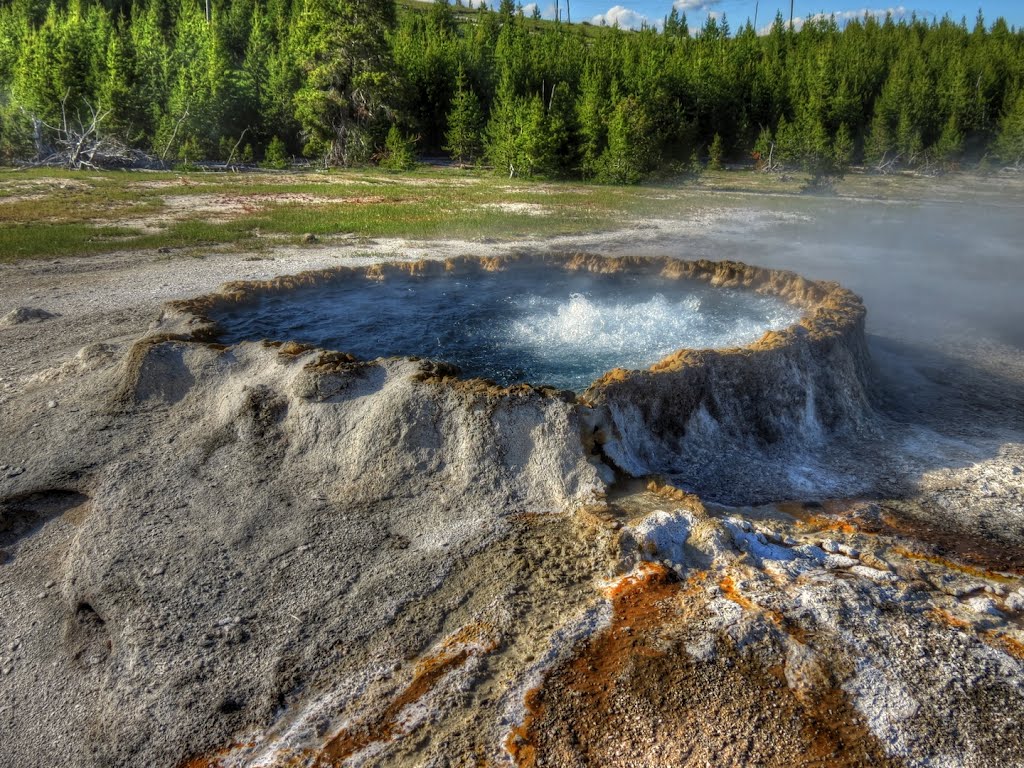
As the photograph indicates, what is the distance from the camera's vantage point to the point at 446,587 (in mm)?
4531

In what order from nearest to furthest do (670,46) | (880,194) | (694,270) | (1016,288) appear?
(694,270) → (1016,288) → (880,194) → (670,46)

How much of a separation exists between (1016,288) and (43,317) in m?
18.0

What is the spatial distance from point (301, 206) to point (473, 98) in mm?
21316

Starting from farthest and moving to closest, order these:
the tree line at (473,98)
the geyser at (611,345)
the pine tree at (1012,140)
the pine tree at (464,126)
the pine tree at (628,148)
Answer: the pine tree at (1012,140), the pine tree at (464,126), the tree line at (473,98), the pine tree at (628,148), the geyser at (611,345)

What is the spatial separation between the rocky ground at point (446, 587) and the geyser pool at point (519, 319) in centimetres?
199

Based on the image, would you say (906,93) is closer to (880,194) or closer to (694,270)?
(880,194)

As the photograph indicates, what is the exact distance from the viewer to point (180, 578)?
4.62 m

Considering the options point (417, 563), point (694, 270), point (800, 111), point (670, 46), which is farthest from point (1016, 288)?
point (670, 46)

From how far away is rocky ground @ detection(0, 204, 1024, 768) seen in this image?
11.6 ft

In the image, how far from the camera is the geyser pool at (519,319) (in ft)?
27.2

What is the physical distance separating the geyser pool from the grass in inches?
210

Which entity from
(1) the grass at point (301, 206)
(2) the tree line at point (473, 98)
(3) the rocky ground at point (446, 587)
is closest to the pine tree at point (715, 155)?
(2) the tree line at point (473, 98)

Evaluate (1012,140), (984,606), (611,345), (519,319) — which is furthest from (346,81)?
(1012,140)

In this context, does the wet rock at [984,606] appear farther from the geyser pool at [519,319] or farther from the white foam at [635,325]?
the white foam at [635,325]
